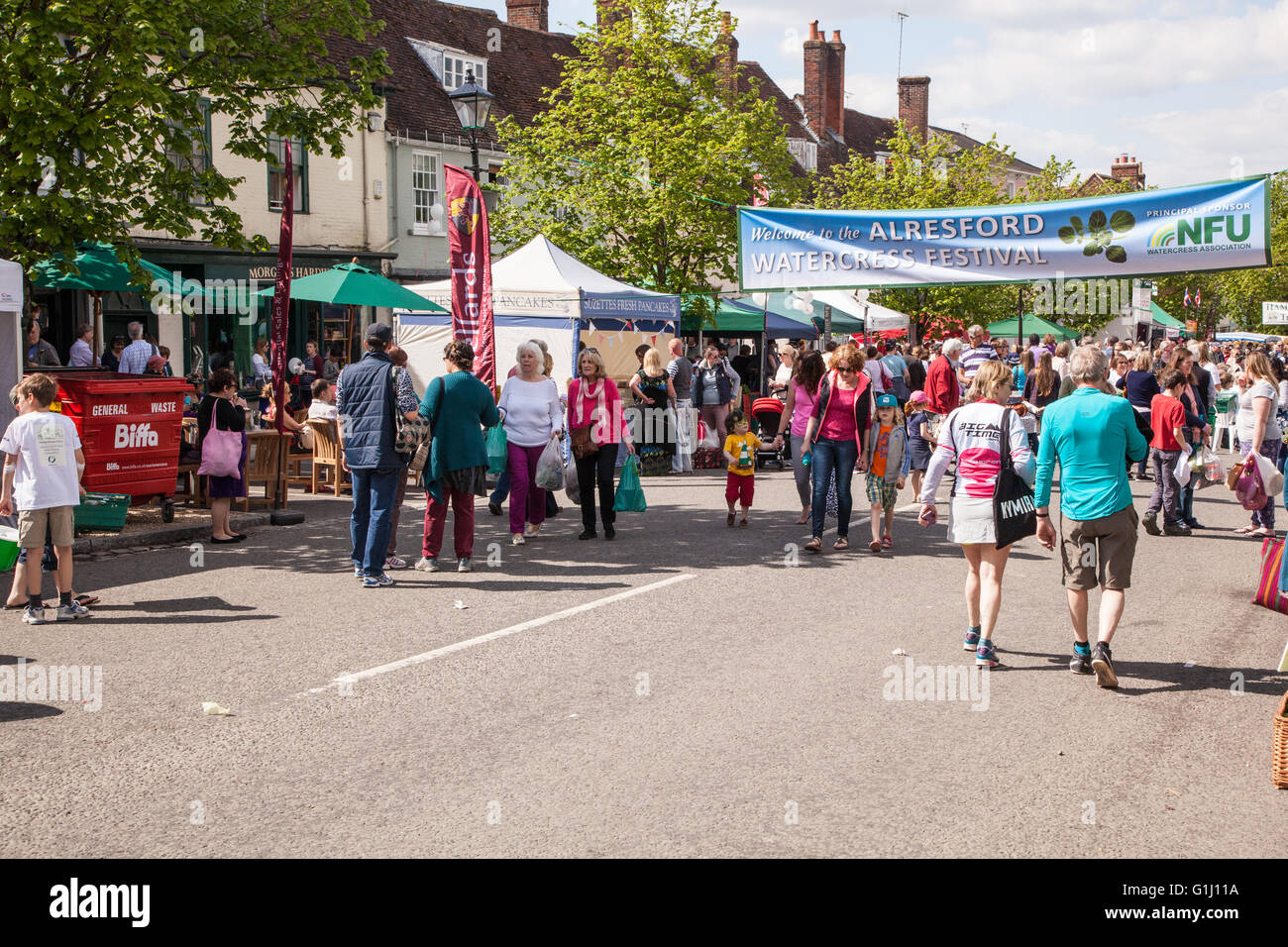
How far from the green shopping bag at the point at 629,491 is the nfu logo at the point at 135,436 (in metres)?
4.74

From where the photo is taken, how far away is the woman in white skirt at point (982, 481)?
24.2 feet

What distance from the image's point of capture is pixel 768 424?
2066 centimetres

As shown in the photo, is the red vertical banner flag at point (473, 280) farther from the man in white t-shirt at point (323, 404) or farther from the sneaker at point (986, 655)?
the sneaker at point (986, 655)

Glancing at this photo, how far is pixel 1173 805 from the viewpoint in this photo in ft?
16.8

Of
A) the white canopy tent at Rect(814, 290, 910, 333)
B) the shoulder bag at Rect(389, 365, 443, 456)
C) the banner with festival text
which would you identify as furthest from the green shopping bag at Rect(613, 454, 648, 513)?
the white canopy tent at Rect(814, 290, 910, 333)

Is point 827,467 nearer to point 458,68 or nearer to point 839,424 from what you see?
point 839,424

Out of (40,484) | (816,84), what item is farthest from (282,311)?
(816,84)

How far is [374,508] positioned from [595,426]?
2986mm

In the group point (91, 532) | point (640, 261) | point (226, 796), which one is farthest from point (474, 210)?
point (640, 261)

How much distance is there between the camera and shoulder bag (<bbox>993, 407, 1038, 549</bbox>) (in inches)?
289

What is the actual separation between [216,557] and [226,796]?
259 inches

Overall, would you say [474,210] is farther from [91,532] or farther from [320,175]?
[320,175]

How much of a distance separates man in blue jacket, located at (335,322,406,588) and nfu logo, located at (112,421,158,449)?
385cm

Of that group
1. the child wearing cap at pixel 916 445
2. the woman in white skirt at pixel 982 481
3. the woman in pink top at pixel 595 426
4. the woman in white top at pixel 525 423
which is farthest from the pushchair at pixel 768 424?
the woman in white skirt at pixel 982 481
